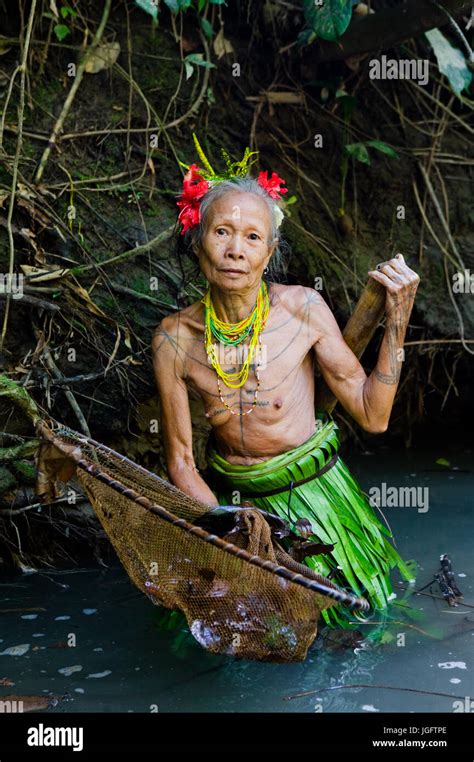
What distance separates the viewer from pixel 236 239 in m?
3.31

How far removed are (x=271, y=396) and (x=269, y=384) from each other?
0.14ft

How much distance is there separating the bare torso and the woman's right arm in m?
0.03

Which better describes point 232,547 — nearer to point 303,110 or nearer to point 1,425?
point 1,425

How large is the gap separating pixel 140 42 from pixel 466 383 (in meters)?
2.82

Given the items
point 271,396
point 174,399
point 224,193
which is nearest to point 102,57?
point 224,193

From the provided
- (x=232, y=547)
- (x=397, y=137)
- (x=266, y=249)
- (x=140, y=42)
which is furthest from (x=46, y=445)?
(x=397, y=137)

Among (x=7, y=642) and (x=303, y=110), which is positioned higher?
(x=303, y=110)

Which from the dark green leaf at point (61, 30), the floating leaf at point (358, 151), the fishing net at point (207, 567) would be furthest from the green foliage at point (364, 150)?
the fishing net at point (207, 567)

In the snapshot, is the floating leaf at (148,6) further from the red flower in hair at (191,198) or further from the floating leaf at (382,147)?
the floating leaf at (382,147)

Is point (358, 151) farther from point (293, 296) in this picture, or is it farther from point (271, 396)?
point (271, 396)

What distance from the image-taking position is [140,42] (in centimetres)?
480

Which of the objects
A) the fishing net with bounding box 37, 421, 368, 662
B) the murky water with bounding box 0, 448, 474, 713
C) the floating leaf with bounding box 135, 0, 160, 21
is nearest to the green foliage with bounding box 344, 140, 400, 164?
the floating leaf with bounding box 135, 0, 160, 21

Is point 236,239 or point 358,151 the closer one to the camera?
point 236,239

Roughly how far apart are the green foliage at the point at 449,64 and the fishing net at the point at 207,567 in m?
2.60
